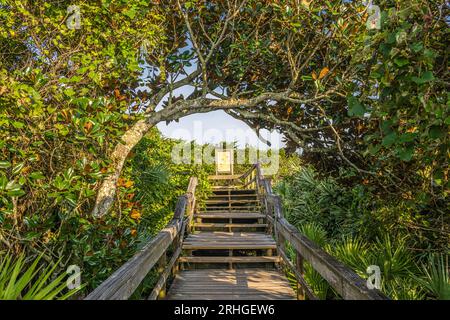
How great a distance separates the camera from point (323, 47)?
3.97 metres

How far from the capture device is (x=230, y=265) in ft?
17.1

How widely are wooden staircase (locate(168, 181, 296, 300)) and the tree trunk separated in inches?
56.8

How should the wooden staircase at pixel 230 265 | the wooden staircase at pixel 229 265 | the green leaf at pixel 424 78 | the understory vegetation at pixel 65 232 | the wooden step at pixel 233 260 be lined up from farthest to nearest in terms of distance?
the wooden step at pixel 233 260 → the wooden staircase at pixel 230 265 → the understory vegetation at pixel 65 232 → the wooden staircase at pixel 229 265 → the green leaf at pixel 424 78

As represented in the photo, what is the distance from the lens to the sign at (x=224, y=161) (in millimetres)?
14477

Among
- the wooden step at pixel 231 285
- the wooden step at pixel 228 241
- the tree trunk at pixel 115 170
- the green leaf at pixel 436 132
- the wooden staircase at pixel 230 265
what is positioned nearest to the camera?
the green leaf at pixel 436 132

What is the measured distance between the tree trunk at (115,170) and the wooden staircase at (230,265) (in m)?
1.44

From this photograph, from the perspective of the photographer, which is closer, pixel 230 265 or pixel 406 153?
pixel 406 153

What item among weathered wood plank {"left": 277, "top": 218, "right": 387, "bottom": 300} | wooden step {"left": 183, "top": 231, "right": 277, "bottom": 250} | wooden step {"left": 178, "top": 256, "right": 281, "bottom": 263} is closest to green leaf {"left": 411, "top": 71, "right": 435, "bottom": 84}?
weathered wood plank {"left": 277, "top": 218, "right": 387, "bottom": 300}

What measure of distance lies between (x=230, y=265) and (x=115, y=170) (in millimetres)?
2744

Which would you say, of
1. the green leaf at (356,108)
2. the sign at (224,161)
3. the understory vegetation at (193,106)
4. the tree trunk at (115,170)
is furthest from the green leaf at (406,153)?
the sign at (224,161)

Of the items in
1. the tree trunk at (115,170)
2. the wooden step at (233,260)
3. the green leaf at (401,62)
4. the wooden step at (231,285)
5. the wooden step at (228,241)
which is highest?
the green leaf at (401,62)

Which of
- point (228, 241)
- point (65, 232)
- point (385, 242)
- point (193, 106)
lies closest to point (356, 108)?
point (65, 232)

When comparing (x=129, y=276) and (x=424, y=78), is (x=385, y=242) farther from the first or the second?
(x=129, y=276)

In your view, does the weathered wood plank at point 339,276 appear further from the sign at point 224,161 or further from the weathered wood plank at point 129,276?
the sign at point 224,161
